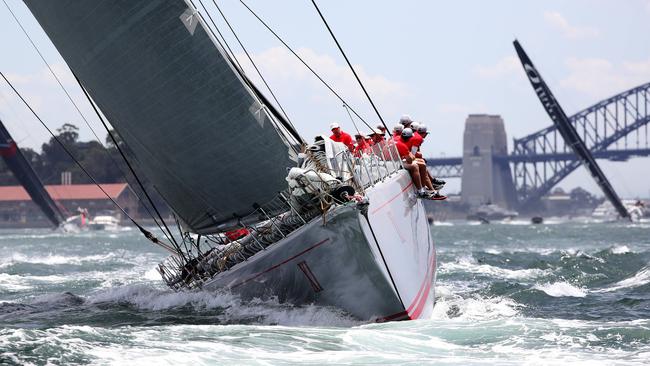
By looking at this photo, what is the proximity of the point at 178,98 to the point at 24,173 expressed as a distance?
2254 inches

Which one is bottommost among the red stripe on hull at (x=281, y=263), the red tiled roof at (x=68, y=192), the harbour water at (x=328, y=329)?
the harbour water at (x=328, y=329)

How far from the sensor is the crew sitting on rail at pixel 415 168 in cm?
1277

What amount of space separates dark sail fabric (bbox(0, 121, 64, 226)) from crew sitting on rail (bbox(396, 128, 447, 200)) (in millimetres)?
49820

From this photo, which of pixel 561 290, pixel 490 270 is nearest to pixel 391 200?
pixel 561 290

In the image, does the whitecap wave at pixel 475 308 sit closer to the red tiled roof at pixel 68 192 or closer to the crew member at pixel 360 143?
the crew member at pixel 360 143

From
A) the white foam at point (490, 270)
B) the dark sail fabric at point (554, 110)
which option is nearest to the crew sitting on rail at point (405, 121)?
the white foam at point (490, 270)

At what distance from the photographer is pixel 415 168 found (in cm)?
1275

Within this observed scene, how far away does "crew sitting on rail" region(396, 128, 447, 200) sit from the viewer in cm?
1277

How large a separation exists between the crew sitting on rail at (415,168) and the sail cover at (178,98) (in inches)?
51.4

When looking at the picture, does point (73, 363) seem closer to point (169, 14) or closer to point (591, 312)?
point (169, 14)

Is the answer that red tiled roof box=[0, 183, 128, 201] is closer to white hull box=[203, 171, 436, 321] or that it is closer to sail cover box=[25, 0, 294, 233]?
sail cover box=[25, 0, 294, 233]

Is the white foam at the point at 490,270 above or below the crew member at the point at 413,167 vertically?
below

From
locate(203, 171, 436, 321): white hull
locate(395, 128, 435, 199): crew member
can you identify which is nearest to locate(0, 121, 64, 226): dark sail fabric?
locate(395, 128, 435, 199): crew member

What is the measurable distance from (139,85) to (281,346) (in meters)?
4.47
